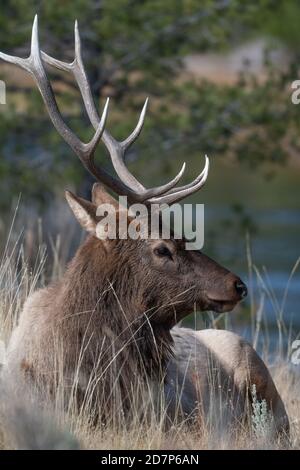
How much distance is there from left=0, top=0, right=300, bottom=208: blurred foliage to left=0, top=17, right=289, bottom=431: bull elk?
6602mm

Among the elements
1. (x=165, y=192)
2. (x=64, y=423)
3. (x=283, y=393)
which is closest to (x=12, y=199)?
(x=283, y=393)

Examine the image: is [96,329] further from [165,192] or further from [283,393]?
[283,393]

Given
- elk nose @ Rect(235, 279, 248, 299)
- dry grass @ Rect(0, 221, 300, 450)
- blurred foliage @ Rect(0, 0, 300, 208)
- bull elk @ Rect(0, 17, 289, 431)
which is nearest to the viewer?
dry grass @ Rect(0, 221, 300, 450)

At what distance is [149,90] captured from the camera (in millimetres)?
13766

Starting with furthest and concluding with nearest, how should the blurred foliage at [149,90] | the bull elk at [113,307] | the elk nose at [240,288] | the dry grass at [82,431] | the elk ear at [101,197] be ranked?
the blurred foliage at [149,90], the elk ear at [101,197], the elk nose at [240,288], the bull elk at [113,307], the dry grass at [82,431]

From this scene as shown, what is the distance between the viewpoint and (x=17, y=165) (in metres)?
13.6

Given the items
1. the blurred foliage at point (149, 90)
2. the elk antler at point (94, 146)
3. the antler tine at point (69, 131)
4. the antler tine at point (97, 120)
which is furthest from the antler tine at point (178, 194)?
the blurred foliage at point (149, 90)

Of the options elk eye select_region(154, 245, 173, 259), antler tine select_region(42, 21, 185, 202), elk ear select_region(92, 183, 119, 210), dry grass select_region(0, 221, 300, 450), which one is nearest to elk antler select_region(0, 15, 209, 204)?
antler tine select_region(42, 21, 185, 202)

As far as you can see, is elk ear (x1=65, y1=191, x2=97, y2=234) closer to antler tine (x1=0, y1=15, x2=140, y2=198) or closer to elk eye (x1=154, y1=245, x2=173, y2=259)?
antler tine (x1=0, y1=15, x2=140, y2=198)

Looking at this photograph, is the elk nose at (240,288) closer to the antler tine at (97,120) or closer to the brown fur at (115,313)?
the brown fur at (115,313)

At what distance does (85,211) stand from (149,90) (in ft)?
25.9

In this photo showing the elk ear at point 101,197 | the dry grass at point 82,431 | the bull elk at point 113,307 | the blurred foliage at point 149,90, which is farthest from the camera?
the blurred foliage at point 149,90

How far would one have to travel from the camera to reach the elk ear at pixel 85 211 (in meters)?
5.98

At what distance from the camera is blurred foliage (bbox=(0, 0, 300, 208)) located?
13.0 m
